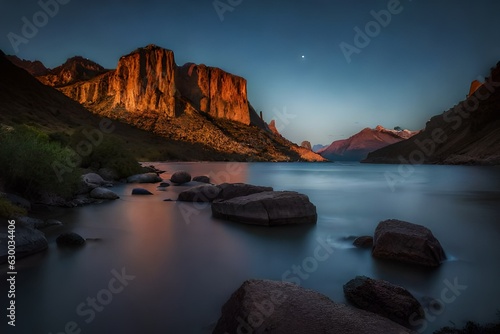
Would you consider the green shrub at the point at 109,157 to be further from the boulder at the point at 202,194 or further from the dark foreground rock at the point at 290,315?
the dark foreground rock at the point at 290,315

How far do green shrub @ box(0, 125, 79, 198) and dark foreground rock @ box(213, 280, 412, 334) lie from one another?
1468cm

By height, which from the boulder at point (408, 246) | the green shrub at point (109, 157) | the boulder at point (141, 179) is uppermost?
the green shrub at point (109, 157)

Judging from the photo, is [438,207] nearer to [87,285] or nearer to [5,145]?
[87,285]

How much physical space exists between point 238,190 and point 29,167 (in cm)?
1074

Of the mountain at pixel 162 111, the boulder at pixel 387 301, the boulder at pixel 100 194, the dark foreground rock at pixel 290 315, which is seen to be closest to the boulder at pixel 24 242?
the dark foreground rock at pixel 290 315

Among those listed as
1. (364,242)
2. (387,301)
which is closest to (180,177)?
(364,242)

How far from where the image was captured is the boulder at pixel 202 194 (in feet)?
66.3

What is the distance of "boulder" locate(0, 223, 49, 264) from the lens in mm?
8499

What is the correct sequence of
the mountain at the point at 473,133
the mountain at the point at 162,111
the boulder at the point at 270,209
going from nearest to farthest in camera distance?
the boulder at the point at 270,209 → the mountain at the point at 473,133 → the mountain at the point at 162,111

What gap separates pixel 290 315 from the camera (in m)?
4.65
